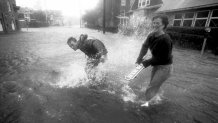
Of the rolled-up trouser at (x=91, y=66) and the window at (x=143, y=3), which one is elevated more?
the window at (x=143, y=3)

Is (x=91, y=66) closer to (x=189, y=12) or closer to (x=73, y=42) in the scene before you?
(x=73, y=42)

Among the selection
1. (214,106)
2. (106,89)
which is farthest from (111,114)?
(214,106)

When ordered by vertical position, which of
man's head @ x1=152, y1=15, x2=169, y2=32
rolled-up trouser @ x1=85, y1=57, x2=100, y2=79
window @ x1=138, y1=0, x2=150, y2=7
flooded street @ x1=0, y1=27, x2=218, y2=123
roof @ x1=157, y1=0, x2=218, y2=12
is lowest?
flooded street @ x1=0, y1=27, x2=218, y2=123

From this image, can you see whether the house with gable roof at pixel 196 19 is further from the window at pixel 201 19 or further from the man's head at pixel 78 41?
the man's head at pixel 78 41

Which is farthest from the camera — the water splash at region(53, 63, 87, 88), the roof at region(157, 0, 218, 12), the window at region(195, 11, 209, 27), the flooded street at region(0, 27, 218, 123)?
the window at region(195, 11, 209, 27)

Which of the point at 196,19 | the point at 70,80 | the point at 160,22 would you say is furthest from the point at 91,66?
the point at 196,19

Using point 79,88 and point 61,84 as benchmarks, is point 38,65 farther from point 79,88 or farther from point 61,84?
point 79,88

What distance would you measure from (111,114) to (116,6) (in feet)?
113

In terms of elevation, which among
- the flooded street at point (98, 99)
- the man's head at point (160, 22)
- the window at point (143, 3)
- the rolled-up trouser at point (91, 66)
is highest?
the window at point (143, 3)

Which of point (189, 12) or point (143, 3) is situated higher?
point (143, 3)

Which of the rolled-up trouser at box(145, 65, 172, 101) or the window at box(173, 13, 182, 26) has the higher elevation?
the window at box(173, 13, 182, 26)

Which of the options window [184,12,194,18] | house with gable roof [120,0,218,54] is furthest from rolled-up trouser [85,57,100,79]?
window [184,12,194,18]

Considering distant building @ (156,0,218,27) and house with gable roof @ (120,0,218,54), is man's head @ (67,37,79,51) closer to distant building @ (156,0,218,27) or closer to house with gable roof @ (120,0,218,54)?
house with gable roof @ (120,0,218,54)

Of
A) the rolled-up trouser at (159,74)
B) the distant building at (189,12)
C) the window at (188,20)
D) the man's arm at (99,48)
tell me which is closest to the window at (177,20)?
the distant building at (189,12)
